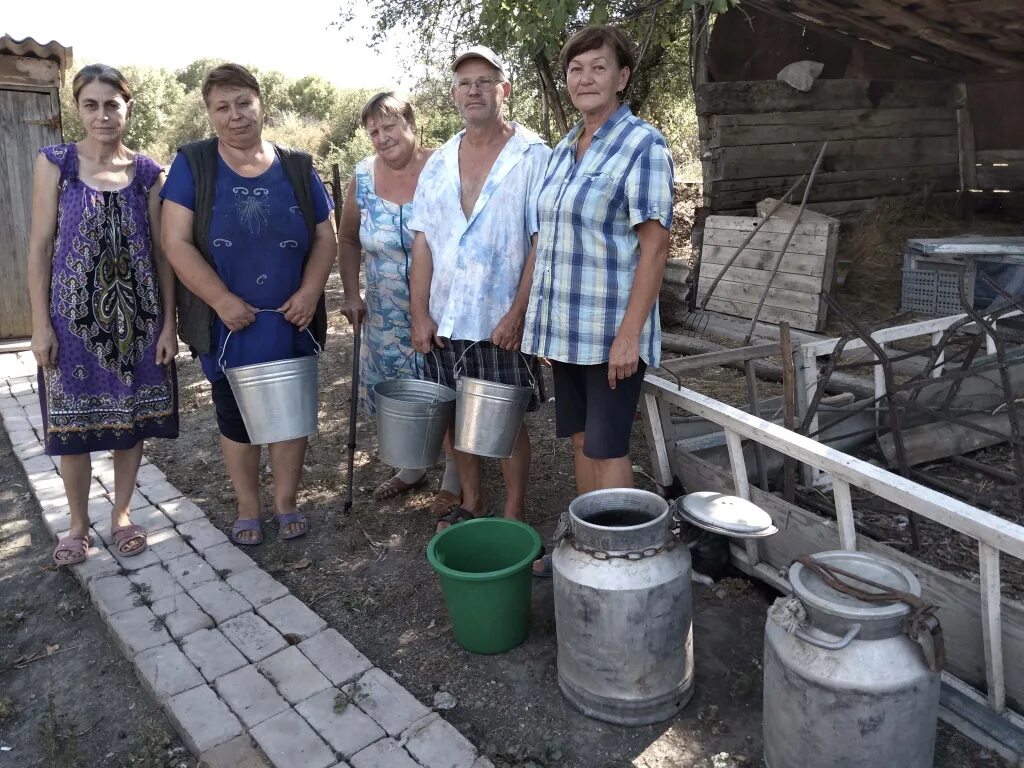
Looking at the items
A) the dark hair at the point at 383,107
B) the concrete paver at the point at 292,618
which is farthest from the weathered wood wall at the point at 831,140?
the concrete paver at the point at 292,618

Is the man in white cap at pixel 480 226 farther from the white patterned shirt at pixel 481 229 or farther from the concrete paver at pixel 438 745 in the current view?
the concrete paver at pixel 438 745

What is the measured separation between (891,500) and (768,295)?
5.61 meters

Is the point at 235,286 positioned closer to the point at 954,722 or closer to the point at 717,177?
the point at 954,722

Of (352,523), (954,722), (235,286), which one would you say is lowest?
(954,722)

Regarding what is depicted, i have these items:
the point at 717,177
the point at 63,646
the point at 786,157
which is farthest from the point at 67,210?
the point at 786,157

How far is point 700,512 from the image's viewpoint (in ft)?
8.33

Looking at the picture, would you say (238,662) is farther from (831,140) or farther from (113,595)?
(831,140)

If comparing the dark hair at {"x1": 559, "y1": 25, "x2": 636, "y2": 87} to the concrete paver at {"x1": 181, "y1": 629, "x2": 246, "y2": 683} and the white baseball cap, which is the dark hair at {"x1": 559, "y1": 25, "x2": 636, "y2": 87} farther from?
the concrete paver at {"x1": 181, "y1": 629, "x2": 246, "y2": 683}

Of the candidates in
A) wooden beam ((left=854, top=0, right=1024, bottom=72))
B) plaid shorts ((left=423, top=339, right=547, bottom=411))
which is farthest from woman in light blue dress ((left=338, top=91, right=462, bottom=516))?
wooden beam ((left=854, top=0, right=1024, bottom=72))

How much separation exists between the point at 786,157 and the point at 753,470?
19.4ft

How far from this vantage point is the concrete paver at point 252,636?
3028mm

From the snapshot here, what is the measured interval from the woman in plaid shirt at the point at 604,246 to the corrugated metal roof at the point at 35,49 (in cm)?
580

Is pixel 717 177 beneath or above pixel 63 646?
above

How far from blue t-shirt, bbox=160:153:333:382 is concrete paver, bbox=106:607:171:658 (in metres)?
1.01
